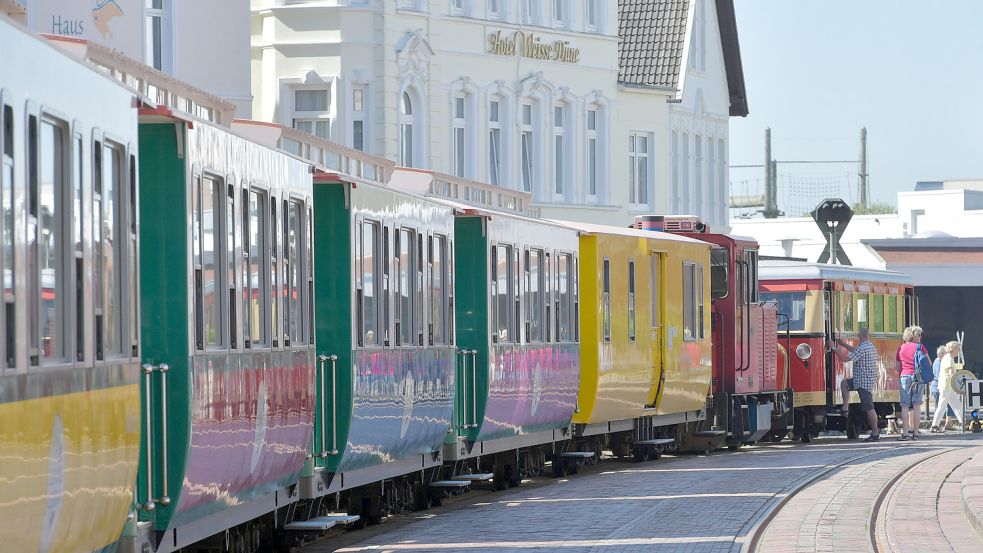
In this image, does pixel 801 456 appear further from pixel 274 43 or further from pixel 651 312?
pixel 274 43

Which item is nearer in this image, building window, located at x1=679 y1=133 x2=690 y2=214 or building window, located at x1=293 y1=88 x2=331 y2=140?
building window, located at x1=293 y1=88 x2=331 y2=140

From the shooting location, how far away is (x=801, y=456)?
26.8 meters

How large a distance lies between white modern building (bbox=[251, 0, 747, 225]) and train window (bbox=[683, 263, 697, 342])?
14.3 meters

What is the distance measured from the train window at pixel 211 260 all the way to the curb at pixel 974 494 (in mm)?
6573

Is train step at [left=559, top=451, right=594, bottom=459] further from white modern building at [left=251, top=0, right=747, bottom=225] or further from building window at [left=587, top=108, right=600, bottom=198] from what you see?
building window at [left=587, top=108, right=600, bottom=198]

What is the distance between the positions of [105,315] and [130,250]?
2.05 ft

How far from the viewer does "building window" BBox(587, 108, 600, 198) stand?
49156 millimetres

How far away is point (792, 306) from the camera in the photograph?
1302 inches

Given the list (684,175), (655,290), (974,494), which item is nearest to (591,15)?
(684,175)

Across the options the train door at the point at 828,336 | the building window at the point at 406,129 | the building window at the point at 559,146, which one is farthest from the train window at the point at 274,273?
the building window at the point at 559,146

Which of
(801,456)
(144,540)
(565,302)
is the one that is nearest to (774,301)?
(801,456)

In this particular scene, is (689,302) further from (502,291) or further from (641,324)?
(502,291)

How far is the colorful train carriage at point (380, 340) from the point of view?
15.0m

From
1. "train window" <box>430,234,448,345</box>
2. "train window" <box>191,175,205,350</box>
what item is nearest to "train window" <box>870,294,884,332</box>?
"train window" <box>430,234,448,345</box>
